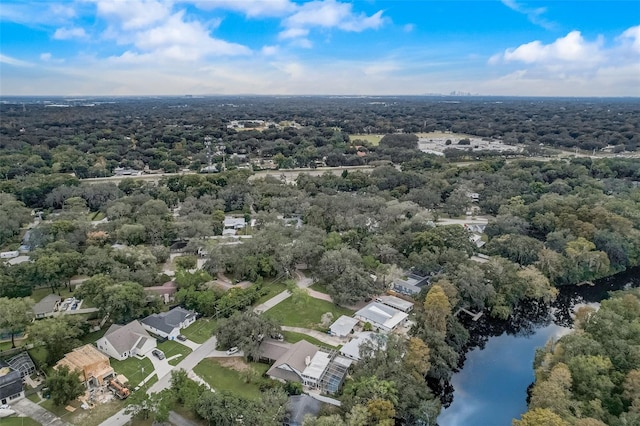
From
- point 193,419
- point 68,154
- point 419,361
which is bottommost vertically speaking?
point 193,419

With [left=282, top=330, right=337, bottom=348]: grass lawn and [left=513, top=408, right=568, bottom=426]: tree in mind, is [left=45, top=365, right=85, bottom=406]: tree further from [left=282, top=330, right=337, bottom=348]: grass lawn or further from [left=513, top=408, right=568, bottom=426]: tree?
[left=513, top=408, right=568, bottom=426]: tree

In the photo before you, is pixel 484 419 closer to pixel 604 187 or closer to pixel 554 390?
pixel 554 390

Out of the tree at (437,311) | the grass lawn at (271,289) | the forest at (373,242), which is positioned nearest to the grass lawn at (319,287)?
the forest at (373,242)

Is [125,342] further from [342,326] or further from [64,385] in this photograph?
[342,326]

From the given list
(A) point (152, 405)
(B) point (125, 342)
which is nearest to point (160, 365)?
(B) point (125, 342)

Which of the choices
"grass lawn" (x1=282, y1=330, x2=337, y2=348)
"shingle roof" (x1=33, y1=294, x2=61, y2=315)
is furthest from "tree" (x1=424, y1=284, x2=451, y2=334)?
"shingle roof" (x1=33, y1=294, x2=61, y2=315)

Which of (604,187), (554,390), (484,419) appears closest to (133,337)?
(484,419)
